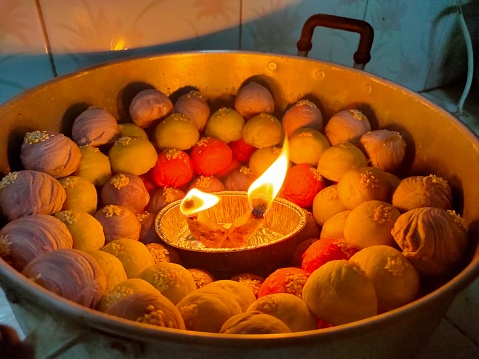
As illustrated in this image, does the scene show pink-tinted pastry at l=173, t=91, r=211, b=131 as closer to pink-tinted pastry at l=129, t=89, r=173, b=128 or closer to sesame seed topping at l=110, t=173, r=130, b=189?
pink-tinted pastry at l=129, t=89, r=173, b=128

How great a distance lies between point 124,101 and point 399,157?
1.18ft

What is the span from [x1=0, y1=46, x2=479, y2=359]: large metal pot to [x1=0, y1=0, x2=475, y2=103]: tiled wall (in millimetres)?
74

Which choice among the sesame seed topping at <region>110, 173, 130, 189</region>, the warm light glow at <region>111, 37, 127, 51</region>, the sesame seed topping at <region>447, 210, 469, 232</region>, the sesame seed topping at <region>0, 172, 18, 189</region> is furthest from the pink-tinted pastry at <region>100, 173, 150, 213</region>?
the sesame seed topping at <region>447, 210, 469, 232</region>

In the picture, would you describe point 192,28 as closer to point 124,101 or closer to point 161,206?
point 124,101

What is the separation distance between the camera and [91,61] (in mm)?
688

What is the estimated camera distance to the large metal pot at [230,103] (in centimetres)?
29

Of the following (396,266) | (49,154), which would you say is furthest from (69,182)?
(396,266)

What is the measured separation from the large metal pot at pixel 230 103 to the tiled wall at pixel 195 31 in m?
0.07

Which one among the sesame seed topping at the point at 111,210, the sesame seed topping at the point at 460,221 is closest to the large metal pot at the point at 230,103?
the sesame seed topping at the point at 460,221

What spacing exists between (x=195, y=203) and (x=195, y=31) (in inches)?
12.2

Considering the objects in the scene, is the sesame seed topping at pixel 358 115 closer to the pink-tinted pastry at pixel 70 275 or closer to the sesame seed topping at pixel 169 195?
the sesame seed topping at pixel 169 195

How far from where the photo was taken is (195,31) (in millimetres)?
729

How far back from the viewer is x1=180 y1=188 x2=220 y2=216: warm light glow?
1.74 feet

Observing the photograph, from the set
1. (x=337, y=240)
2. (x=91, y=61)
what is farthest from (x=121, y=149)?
(x=337, y=240)
